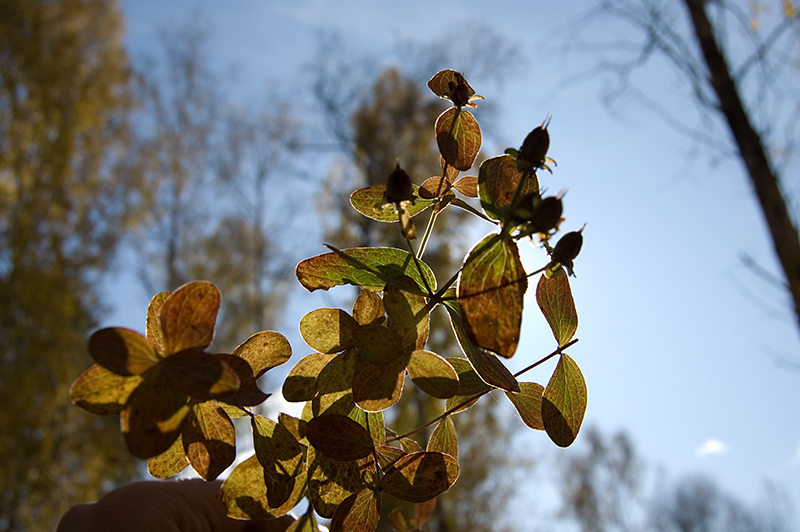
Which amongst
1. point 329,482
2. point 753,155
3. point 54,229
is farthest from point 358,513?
point 54,229

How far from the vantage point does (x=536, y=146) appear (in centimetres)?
17

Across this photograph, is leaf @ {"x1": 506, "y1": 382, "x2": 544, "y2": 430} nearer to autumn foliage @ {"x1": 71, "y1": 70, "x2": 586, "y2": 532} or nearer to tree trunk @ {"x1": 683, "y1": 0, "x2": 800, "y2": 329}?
autumn foliage @ {"x1": 71, "y1": 70, "x2": 586, "y2": 532}

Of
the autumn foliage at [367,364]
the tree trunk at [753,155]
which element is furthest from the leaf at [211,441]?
the tree trunk at [753,155]

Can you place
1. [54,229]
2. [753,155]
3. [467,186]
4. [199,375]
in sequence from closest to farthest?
[199,375], [467,186], [753,155], [54,229]

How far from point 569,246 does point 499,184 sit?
1.5 inches

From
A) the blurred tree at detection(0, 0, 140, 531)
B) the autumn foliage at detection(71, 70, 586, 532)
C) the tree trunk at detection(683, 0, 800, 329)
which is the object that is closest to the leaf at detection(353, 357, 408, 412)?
the autumn foliage at detection(71, 70, 586, 532)

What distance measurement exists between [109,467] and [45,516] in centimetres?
70

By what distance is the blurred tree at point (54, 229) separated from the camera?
14.1 feet

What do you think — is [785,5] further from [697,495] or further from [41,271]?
[697,495]

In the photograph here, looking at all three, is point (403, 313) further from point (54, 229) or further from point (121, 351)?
point (54, 229)

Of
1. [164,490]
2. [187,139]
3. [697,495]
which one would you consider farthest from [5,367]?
[697,495]

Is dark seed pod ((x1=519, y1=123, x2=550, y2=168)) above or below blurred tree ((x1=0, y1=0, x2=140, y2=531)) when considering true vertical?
below

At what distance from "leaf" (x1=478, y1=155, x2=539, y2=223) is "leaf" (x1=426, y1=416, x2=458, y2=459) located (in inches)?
4.5

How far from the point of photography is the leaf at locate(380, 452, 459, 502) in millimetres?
199
